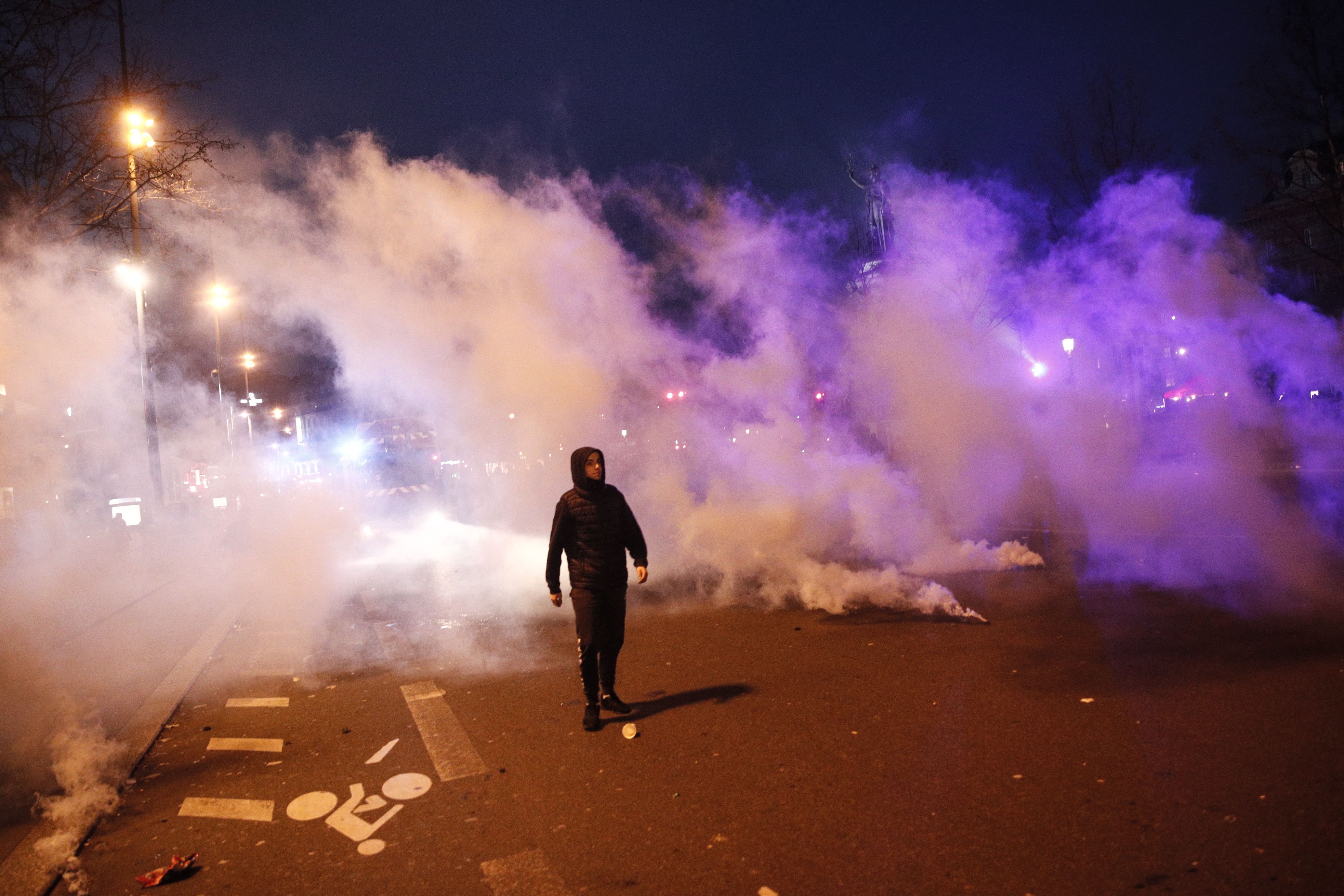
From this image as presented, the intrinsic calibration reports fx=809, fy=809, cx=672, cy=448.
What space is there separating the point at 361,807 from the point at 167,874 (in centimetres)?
81

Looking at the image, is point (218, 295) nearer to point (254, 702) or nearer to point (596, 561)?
point (254, 702)

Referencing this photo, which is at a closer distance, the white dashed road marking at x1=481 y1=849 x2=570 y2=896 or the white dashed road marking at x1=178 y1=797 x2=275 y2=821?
the white dashed road marking at x1=481 y1=849 x2=570 y2=896

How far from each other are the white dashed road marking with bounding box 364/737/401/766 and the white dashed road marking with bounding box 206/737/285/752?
2.13 feet

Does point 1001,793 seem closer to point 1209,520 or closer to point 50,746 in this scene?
point 50,746

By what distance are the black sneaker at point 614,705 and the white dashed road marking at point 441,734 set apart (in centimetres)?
85

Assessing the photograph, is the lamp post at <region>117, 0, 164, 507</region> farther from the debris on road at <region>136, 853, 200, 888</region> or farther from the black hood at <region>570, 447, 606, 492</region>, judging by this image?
the debris on road at <region>136, 853, 200, 888</region>

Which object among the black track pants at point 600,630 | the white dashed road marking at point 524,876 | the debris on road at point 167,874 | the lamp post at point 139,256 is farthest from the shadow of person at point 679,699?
the lamp post at point 139,256

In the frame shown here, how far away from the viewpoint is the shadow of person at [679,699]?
505 centimetres

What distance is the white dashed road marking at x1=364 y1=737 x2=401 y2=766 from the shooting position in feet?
14.7

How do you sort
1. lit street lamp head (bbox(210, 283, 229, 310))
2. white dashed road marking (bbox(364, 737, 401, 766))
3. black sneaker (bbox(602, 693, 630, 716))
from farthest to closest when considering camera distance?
lit street lamp head (bbox(210, 283, 229, 310))
black sneaker (bbox(602, 693, 630, 716))
white dashed road marking (bbox(364, 737, 401, 766))

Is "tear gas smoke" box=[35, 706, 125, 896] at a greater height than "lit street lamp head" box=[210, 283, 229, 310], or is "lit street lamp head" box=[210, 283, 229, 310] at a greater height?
"lit street lamp head" box=[210, 283, 229, 310]

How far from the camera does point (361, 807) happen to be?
12.8 feet

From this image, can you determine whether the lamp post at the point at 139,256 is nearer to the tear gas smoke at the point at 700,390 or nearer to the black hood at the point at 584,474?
the tear gas smoke at the point at 700,390

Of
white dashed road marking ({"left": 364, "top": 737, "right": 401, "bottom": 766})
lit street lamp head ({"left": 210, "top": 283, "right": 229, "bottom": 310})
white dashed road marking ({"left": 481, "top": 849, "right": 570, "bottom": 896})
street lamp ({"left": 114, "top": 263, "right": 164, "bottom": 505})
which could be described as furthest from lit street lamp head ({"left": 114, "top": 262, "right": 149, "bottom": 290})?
white dashed road marking ({"left": 481, "top": 849, "right": 570, "bottom": 896})
